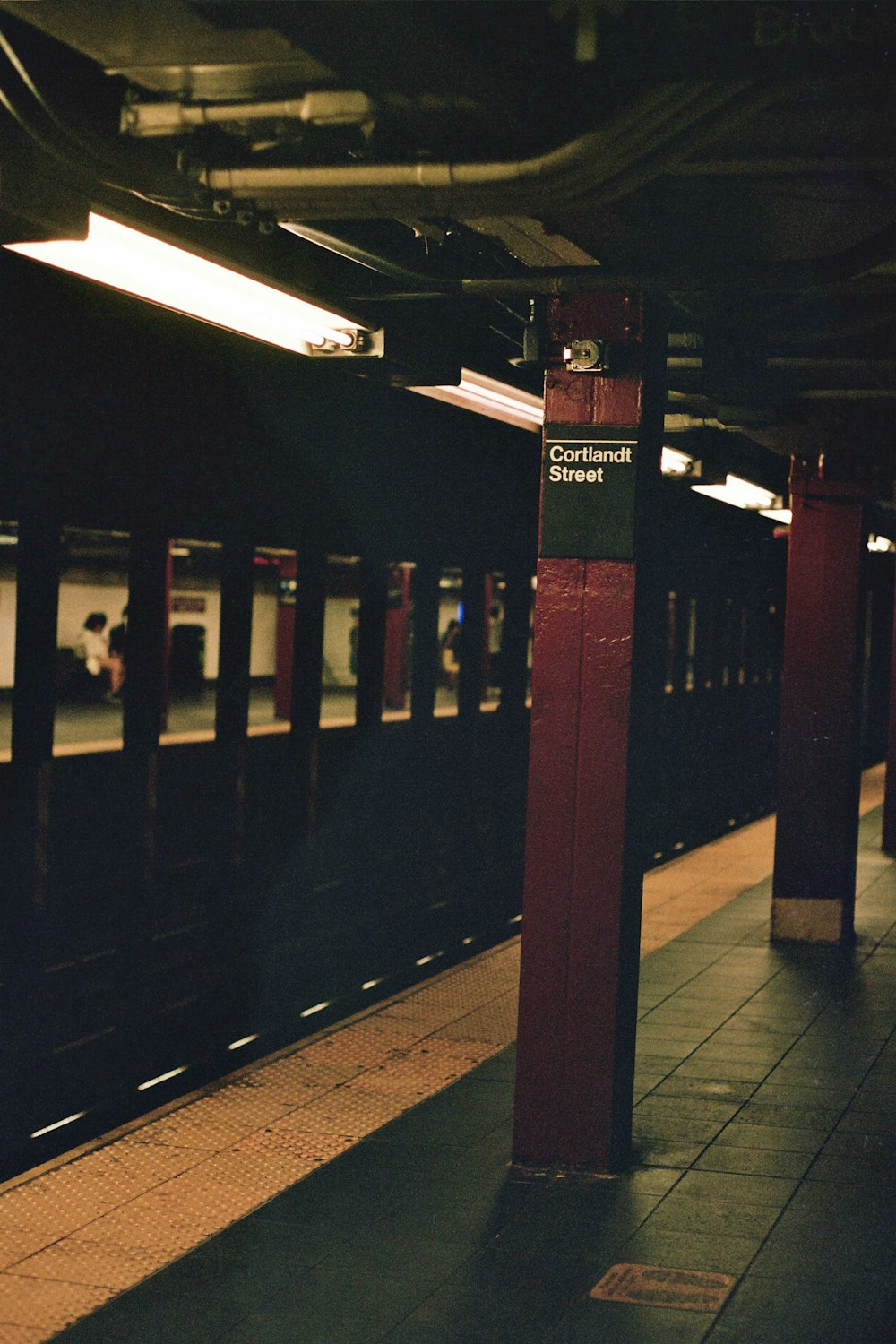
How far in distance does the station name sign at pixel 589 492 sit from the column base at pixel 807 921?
442 centimetres

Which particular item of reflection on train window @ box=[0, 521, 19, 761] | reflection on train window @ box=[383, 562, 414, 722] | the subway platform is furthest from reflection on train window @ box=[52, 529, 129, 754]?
reflection on train window @ box=[383, 562, 414, 722]

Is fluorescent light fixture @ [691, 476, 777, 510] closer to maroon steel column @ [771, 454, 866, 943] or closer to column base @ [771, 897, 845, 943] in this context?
maroon steel column @ [771, 454, 866, 943]

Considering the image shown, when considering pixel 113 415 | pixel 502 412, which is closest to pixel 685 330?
pixel 502 412

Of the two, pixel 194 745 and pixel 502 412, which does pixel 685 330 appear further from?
pixel 194 745

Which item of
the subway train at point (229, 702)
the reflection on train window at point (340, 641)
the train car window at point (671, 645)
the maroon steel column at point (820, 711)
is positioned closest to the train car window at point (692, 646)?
the train car window at point (671, 645)

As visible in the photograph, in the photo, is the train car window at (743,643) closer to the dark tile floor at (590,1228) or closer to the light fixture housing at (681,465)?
the light fixture housing at (681,465)

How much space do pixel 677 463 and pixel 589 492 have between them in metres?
3.52

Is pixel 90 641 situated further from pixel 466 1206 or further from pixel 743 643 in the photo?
pixel 743 643

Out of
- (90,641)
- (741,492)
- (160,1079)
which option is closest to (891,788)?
(741,492)

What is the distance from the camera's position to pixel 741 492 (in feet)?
31.4

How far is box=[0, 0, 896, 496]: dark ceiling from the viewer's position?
2.89 m

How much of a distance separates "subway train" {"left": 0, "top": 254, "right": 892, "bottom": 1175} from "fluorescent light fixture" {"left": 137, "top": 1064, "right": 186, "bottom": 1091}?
0.4 inches

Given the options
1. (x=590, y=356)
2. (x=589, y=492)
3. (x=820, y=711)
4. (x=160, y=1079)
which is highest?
(x=590, y=356)

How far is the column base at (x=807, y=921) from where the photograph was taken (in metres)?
8.55
